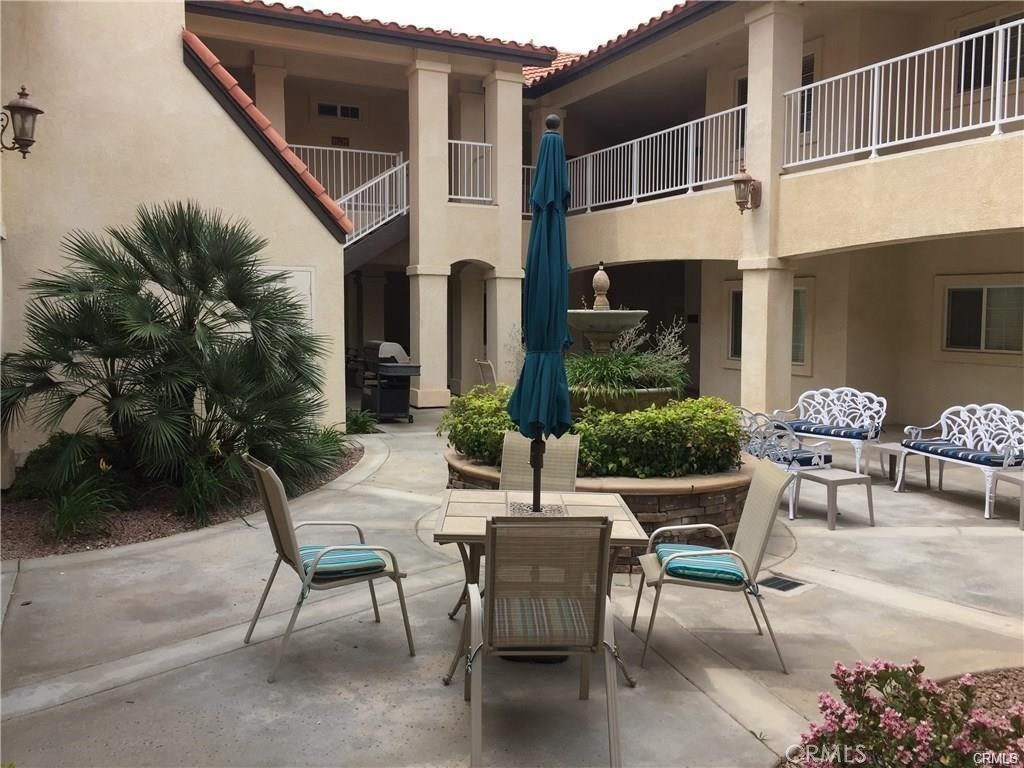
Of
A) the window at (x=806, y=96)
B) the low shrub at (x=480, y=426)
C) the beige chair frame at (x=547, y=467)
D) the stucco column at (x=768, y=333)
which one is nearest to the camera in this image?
the beige chair frame at (x=547, y=467)

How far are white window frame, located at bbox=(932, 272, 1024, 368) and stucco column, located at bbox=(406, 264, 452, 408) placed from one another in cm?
820

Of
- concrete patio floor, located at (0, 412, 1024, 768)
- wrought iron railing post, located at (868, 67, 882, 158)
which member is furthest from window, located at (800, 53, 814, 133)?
concrete patio floor, located at (0, 412, 1024, 768)

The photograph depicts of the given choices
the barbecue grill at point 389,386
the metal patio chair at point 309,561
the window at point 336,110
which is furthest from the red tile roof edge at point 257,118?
the window at point 336,110

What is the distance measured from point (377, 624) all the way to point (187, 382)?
136 inches

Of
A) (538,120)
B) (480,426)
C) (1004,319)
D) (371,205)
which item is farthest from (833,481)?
(538,120)

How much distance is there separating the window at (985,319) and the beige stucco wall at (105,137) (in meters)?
10.2

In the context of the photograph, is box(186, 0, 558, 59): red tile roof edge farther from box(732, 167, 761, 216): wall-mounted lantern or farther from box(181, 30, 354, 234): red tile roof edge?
box(732, 167, 761, 216): wall-mounted lantern

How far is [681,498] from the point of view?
6102 mm

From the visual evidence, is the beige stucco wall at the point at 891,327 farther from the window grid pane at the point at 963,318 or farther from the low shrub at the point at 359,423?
the low shrub at the point at 359,423

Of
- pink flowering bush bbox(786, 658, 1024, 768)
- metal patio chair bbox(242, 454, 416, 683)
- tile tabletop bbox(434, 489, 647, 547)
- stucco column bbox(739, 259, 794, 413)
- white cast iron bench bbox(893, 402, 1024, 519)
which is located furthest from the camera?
stucco column bbox(739, 259, 794, 413)

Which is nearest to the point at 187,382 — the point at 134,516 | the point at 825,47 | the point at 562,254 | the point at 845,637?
the point at 134,516

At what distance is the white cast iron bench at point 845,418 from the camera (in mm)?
9148

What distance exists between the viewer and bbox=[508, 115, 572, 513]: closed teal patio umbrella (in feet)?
13.4

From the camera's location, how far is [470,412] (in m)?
7.42
